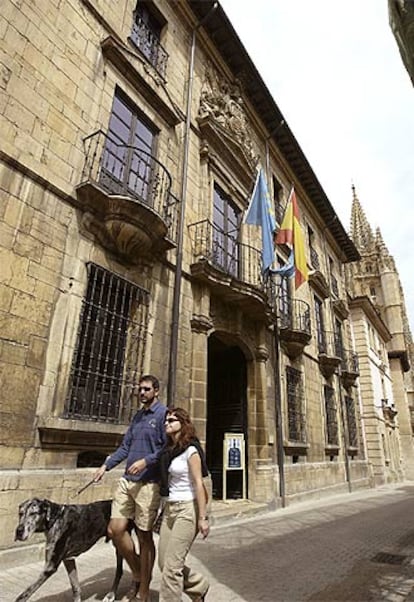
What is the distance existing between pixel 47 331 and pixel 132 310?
171cm

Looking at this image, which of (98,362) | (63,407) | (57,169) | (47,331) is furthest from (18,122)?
(63,407)

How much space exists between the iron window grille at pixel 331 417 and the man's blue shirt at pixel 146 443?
11905 millimetres

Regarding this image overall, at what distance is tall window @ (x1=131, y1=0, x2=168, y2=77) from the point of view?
27.3 feet

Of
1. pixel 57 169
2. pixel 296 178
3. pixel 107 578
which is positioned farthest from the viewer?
pixel 296 178

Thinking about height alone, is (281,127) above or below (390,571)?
above

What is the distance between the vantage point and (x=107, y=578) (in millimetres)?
3699

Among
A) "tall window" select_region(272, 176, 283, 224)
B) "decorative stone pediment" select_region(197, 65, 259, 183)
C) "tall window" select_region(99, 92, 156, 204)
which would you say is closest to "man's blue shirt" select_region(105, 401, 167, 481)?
"tall window" select_region(99, 92, 156, 204)

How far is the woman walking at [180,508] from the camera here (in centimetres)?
252

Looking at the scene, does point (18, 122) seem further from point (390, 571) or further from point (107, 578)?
point (390, 571)

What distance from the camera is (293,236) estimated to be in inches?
436

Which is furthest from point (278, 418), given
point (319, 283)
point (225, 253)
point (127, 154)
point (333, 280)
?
point (333, 280)

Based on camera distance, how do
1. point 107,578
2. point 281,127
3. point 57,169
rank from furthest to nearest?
1. point 281,127
2. point 57,169
3. point 107,578

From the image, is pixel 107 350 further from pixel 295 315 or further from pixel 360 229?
pixel 360 229

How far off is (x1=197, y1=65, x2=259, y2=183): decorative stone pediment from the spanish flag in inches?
66.0
